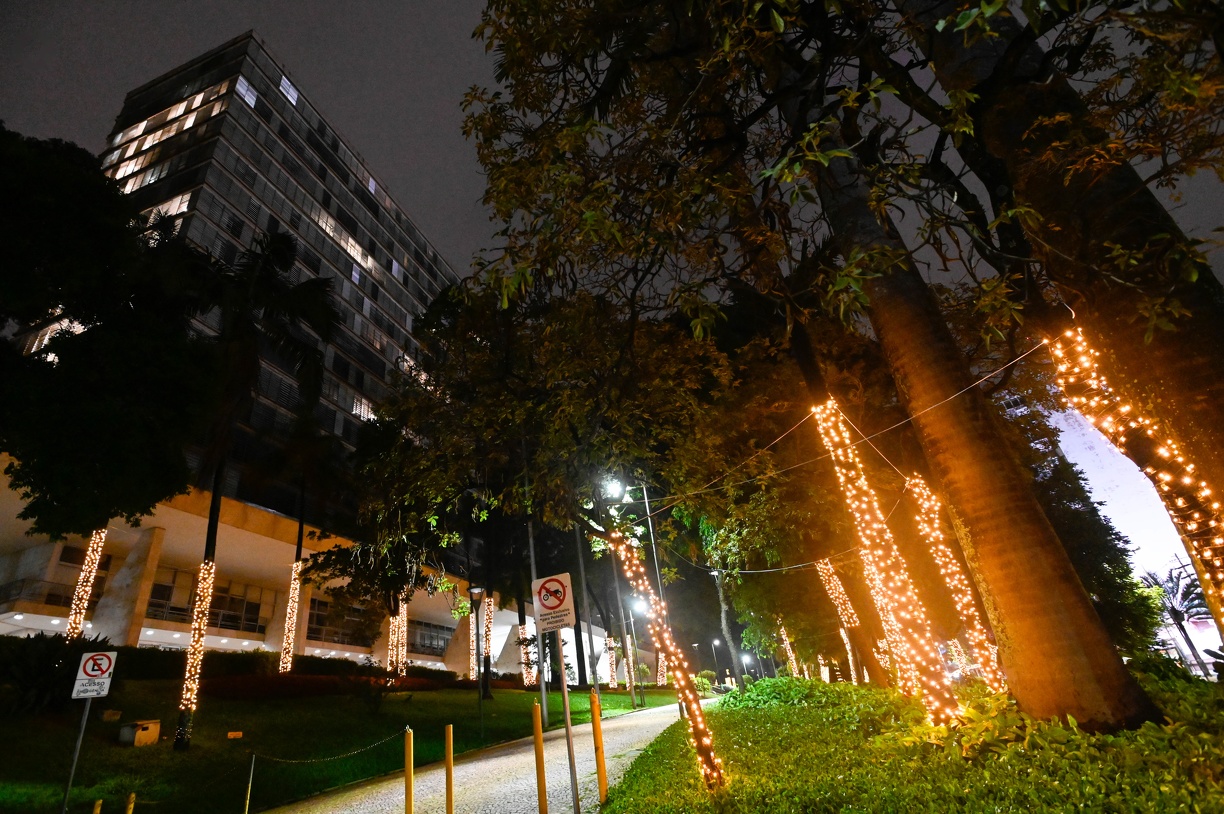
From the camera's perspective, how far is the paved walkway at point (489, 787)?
893 cm

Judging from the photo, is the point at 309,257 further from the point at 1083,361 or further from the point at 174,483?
the point at 1083,361

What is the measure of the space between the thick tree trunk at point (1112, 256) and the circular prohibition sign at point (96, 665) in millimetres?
13525

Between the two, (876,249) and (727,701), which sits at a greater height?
(876,249)

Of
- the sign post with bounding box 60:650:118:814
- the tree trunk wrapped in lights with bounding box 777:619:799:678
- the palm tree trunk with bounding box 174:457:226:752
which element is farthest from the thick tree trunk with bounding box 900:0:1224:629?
the tree trunk wrapped in lights with bounding box 777:619:799:678

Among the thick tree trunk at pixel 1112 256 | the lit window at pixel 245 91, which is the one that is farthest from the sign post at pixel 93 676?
the lit window at pixel 245 91

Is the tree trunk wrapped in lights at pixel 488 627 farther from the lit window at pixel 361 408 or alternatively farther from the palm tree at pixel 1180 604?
the palm tree at pixel 1180 604

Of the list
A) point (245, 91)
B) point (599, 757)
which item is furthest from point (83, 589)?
point (245, 91)

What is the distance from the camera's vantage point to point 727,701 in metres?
21.2

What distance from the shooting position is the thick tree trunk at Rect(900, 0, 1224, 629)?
13.5ft

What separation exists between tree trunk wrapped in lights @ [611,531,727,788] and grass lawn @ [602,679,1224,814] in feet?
0.85

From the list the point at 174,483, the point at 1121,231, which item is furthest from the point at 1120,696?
the point at 174,483

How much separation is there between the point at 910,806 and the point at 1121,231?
15.3 ft

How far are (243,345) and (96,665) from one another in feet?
35.3

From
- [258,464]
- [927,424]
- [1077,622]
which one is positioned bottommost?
[1077,622]
